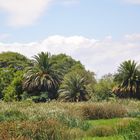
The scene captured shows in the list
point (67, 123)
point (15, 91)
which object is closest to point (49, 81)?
point (15, 91)

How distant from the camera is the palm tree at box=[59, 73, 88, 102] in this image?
60.8m

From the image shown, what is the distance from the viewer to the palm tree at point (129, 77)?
199 ft

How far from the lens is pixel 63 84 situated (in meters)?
61.9

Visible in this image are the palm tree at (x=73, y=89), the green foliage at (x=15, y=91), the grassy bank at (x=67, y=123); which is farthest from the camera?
the green foliage at (x=15, y=91)

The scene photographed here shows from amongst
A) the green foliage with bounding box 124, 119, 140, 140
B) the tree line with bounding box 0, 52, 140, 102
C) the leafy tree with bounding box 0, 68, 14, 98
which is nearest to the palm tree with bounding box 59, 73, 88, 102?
the tree line with bounding box 0, 52, 140, 102

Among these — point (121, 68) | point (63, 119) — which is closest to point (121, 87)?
point (121, 68)

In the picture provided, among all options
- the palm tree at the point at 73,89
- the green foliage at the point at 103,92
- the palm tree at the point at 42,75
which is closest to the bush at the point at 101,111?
the green foliage at the point at 103,92

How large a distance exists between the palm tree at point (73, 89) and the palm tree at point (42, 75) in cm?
330

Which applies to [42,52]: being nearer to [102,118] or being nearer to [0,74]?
[0,74]

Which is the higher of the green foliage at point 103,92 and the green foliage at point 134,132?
the green foliage at point 103,92

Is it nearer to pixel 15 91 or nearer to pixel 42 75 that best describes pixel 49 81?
pixel 42 75

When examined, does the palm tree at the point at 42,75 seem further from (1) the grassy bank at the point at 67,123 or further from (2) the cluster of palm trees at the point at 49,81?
(1) the grassy bank at the point at 67,123

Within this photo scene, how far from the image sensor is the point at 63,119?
26172 millimetres

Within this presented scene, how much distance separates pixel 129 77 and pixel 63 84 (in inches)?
351
